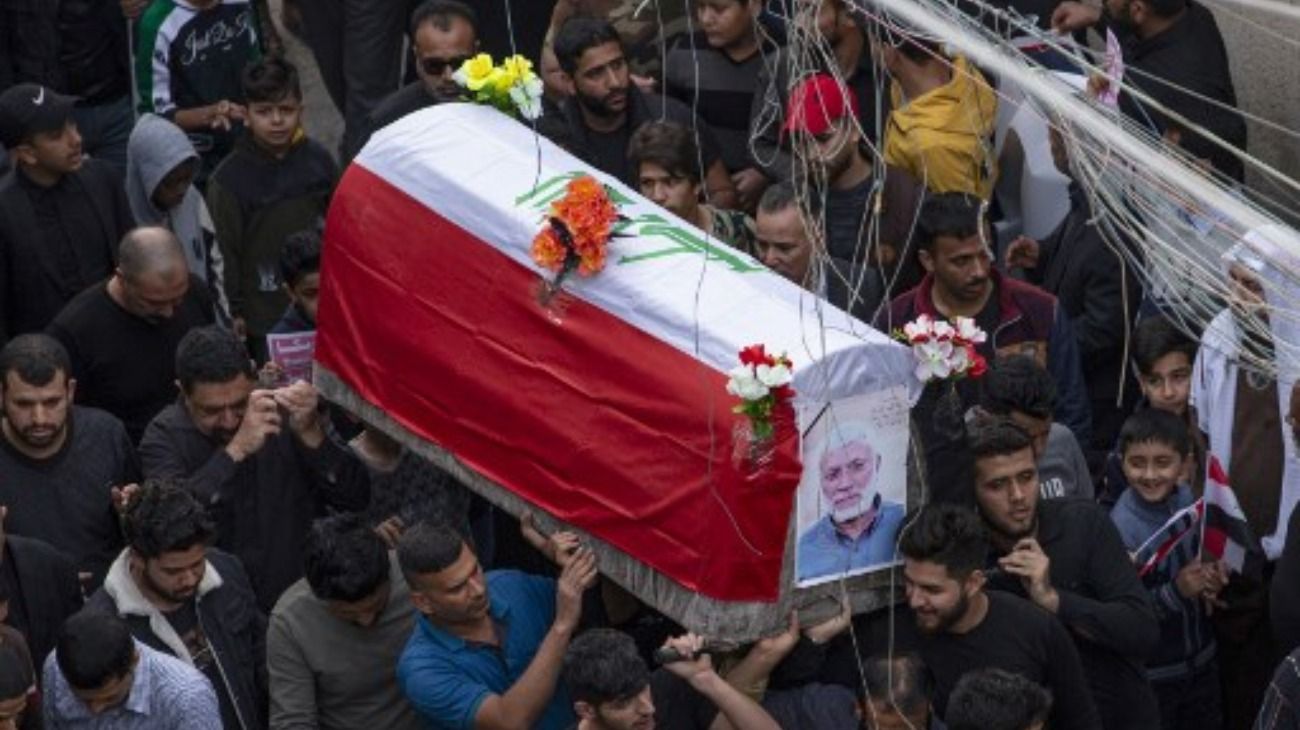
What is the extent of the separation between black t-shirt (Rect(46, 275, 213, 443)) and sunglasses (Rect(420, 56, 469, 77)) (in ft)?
4.29

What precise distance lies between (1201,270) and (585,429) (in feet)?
6.49

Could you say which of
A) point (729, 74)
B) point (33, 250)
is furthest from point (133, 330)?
point (729, 74)

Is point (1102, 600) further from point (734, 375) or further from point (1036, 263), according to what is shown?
point (1036, 263)

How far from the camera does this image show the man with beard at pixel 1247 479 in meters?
9.57

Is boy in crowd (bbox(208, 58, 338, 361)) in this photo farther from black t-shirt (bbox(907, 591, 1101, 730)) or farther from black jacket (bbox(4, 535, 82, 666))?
black t-shirt (bbox(907, 591, 1101, 730))

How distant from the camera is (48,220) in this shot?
11164 mm

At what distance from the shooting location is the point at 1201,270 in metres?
7.76

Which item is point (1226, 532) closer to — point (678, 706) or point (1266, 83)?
point (678, 706)

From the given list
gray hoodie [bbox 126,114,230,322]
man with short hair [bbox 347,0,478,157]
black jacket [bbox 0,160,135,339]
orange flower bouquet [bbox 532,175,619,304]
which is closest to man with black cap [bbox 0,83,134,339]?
black jacket [bbox 0,160,135,339]

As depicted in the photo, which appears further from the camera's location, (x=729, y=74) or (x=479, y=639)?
(x=729, y=74)

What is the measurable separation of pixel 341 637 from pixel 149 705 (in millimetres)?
626

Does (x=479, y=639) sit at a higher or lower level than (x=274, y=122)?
higher

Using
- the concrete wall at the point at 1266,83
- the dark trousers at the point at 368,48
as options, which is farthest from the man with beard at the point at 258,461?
the concrete wall at the point at 1266,83

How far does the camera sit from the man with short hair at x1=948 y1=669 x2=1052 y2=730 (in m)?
8.15
